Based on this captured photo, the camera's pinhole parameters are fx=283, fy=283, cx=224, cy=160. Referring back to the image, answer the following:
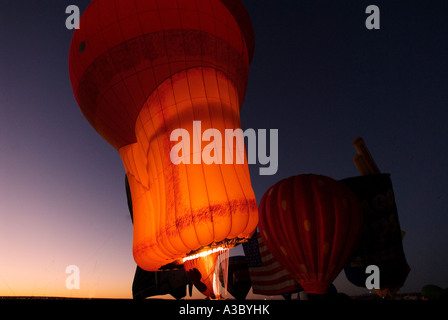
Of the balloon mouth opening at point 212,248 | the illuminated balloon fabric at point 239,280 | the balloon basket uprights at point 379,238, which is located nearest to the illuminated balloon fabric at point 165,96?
the balloon mouth opening at point 212,248

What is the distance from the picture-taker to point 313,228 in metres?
6.56

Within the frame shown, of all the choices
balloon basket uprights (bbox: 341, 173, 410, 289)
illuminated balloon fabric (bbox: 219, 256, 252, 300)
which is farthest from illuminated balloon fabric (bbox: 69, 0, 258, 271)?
illuminated balloon fabric (bbox: 219, 256, 252, 300)

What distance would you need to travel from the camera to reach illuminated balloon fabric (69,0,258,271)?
4371mm

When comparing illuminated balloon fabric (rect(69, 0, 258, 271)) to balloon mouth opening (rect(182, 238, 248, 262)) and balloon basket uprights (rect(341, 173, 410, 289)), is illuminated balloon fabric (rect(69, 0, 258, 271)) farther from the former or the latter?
balloon basket uprights (rect(341, 173, 410, 289))

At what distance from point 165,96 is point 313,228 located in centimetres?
442

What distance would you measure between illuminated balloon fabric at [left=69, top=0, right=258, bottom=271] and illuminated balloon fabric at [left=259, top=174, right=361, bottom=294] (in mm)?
2497

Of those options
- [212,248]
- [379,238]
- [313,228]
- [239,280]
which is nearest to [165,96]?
[212,248]

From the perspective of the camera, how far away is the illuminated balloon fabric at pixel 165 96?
4.37 metres

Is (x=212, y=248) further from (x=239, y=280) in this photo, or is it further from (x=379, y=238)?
(x=239, y=280)

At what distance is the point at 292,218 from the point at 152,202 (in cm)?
346

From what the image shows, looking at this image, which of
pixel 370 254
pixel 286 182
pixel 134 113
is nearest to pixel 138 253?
pixel 134 113

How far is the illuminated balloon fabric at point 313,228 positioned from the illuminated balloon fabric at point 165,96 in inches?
98.3

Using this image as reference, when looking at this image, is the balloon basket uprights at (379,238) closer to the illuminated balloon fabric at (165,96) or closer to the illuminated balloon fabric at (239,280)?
the illuminated balloon fabric at (165,96)
